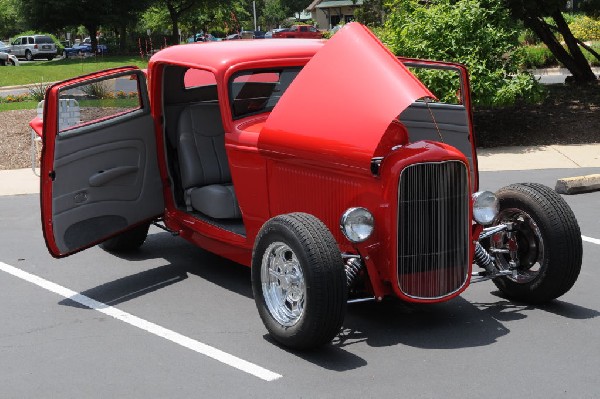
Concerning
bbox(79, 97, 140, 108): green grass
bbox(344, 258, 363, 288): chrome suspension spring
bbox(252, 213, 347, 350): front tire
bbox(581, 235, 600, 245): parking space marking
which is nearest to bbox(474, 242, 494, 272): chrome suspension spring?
bbox(344, 258, 363, 288): chrome suspension spring

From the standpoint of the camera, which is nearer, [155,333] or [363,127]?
[363,127]

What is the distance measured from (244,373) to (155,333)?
1030mm

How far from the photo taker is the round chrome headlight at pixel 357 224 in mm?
5488

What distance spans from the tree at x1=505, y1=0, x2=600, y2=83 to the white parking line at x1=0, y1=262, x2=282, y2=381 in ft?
33.2

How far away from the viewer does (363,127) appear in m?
5.64

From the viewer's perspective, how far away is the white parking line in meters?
5.34

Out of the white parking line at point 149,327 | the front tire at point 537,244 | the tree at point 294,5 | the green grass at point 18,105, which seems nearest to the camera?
the white parking line at point 149,327

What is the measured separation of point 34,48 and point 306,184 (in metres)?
52.1

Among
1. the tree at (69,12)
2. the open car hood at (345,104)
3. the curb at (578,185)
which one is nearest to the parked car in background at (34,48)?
the tree at (69,12)

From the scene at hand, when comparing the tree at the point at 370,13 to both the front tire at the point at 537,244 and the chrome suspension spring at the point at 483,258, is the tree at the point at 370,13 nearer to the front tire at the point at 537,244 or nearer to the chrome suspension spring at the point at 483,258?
the front tire at the point at 537,244

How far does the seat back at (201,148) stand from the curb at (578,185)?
435cm

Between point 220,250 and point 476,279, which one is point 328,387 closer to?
point 476,279

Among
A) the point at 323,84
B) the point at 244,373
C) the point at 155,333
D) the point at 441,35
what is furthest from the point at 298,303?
the point at 441,35

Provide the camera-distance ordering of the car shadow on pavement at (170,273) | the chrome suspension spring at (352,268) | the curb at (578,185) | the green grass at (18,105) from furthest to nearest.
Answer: the green grass at (18,105) < the curb at (578,185) < the car shadow on pavement at (170,273) < the chrome suspension spring at (352,268)
